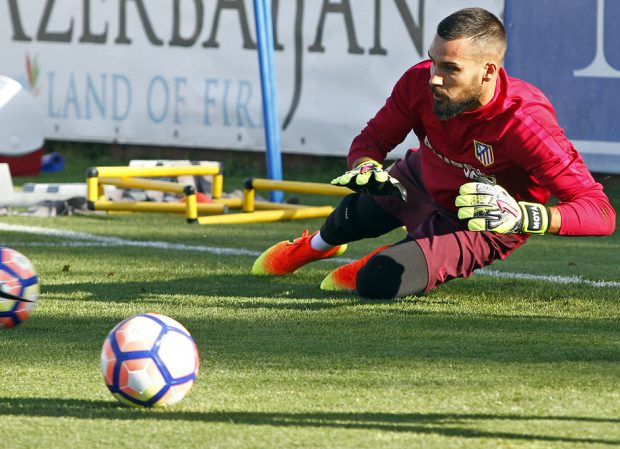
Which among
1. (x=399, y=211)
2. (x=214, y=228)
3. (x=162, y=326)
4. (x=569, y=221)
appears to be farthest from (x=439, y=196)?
(x=214, y=228)

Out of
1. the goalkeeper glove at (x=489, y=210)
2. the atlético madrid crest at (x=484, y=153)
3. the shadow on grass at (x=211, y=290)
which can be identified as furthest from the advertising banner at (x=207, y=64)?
the goalkeeper glove at (x=489, y=210)

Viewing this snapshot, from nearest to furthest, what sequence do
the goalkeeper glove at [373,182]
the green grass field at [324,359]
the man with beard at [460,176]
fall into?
the green grass field at [324,359]
the man with beard at [460,176]
the goalkeeper glove at [373,182]

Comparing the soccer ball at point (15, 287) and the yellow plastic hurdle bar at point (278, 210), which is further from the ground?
the soccer ball at point (15, 287)

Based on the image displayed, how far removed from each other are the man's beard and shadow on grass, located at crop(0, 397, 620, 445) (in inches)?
65.9

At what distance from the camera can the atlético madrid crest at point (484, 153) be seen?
5047 mm

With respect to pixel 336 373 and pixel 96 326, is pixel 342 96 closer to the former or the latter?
pixel 96 326

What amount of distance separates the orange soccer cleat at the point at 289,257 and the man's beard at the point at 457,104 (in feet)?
4.69

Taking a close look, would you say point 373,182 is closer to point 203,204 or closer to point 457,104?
point 457,104

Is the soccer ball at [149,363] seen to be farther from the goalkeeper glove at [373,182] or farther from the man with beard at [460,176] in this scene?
the goalkeeper glove at [373,182]

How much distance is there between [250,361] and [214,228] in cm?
443

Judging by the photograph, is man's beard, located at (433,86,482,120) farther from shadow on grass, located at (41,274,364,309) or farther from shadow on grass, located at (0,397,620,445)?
Answer: shadow on grass, located at (0,397,620,445)

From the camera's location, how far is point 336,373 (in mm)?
3986

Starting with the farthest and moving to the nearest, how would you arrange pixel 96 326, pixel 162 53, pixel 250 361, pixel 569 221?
1. pixel 162 53
2. pixel 96 326
3. pixel 569 221
4. pixel 250 361

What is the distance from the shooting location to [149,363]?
3.56 metres
